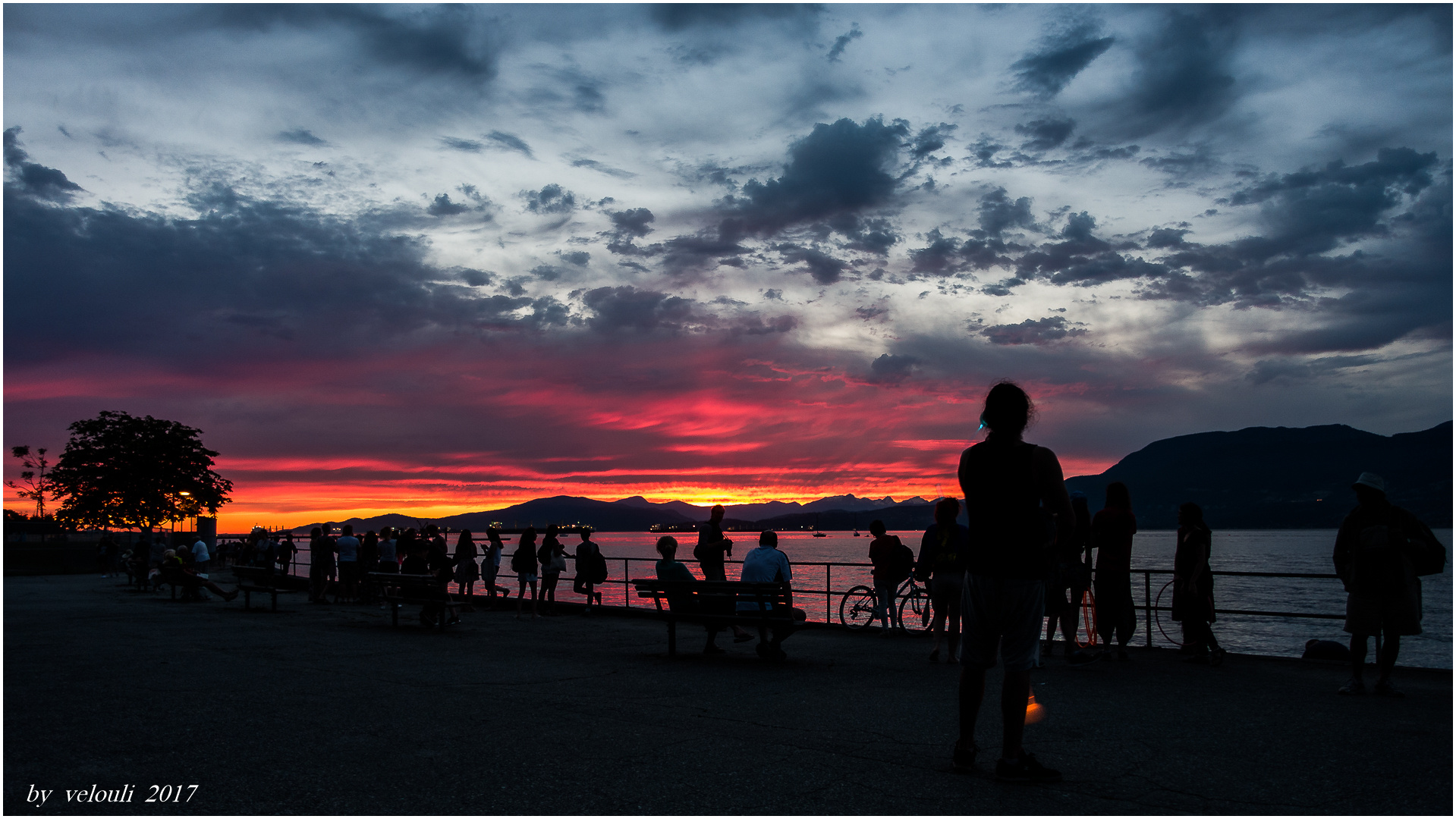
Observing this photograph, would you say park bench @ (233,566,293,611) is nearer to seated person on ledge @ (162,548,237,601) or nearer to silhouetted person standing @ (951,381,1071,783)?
seated person on ledge @ (162,548,237,601)

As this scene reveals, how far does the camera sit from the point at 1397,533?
7742mm

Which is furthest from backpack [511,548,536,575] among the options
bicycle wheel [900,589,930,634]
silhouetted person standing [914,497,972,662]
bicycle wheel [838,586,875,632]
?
silhouetted person standing [914,497,972,662]

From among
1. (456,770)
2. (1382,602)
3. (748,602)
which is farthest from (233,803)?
(1382,602)

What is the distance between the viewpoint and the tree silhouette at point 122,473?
4272cm

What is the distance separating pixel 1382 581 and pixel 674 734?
19.8 ft

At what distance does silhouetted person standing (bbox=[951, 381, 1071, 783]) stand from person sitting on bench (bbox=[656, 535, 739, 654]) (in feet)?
19.1

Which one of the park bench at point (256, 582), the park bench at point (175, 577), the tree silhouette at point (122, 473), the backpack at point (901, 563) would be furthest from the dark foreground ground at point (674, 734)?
the tree silhouette at point (122, 473)

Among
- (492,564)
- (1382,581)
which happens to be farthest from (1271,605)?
(1382,581)

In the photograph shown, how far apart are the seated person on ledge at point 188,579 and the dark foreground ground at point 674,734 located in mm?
8722

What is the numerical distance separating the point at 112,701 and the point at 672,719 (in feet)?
14.7

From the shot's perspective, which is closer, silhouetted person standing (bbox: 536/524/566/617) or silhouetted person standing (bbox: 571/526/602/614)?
silhouetted person standing (bbox: 571/526/602/614)

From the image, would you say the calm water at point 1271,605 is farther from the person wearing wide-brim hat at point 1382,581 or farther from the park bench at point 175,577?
the park bench at point 175,577

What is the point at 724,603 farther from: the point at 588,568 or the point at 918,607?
the point at 918,607

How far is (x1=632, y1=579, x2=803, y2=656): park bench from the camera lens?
10.3 meters
